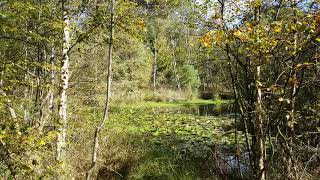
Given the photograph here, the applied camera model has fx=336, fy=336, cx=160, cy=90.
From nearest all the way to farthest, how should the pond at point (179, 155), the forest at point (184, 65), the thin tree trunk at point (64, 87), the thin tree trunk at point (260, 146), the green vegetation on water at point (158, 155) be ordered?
the forest at point (184, 65) → the thin tree trunk at point (260, 146) → the thin tree trunk at point (64, 87) → the pond at point (179, 155) → the green vegetation on water at point (158, 155)

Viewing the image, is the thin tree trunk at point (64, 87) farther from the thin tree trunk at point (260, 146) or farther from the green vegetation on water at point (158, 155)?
the thin tree trunk at point (260, 146)

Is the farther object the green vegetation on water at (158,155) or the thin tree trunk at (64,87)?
the green vegetation on water at (158,155)

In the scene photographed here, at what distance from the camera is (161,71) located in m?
35.9

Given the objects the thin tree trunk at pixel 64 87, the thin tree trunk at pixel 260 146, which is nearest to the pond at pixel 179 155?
the thin tree trunk at pixel 260 146

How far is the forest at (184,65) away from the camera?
4.00m

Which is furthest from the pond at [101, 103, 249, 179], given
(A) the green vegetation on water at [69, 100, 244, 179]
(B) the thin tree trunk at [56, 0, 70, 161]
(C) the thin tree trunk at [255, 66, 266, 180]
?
(B) the thin tree trunk at [56, 0, 70, 161]

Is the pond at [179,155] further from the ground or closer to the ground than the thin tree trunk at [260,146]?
closer to the ground

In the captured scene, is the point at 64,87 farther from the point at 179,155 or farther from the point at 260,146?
the point at 260,146

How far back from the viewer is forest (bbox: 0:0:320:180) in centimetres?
400

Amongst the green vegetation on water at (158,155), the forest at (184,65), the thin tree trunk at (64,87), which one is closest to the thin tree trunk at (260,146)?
the forest at (184,65)

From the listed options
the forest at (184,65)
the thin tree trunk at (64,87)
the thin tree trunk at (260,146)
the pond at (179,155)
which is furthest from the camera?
the pond at (179,155)

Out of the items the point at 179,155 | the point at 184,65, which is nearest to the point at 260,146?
the point at 184,65

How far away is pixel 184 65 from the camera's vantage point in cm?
802

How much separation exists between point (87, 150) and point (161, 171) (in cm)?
171
